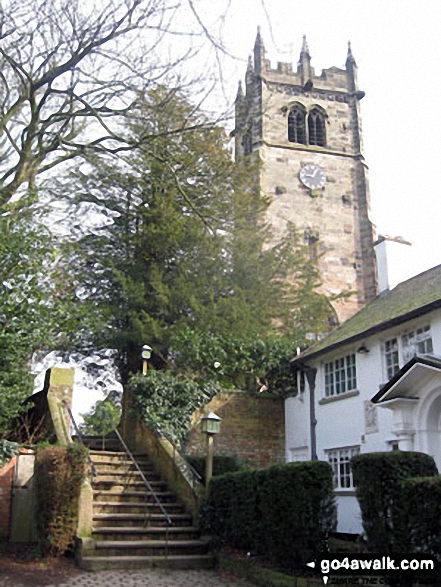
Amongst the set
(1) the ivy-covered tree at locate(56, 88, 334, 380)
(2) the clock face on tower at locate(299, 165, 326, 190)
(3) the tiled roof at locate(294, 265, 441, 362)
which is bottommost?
(3) the tiled roof at locate(294, 265, 441, 362)

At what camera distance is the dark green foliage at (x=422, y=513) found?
7129 millimetres

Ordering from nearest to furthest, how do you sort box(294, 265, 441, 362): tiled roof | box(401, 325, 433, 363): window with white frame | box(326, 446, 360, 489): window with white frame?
box(401, 325, 433, 363): window with white frame → box(294, 265, 441, 362): tiled roof → box(326, 446, 360, 489): window with white frame

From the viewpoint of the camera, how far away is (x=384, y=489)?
26.8 feet

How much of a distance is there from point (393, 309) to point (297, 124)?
2470 centimetres

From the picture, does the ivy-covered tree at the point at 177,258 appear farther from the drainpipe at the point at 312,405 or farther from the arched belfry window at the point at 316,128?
the arched belfry window at the point at 316,128

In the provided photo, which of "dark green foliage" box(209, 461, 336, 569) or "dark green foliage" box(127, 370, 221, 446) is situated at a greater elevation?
"dark green foliage" box(127, 370, 221, 446)

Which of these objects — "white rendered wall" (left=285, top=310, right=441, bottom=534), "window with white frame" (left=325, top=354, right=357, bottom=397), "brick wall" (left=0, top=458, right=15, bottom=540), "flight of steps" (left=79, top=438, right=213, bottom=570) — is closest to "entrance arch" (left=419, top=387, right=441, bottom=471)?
"white rendered wall" (left=285, top=310, right=441, bottom=534)

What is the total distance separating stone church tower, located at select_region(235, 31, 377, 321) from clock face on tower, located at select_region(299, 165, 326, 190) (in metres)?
0.06

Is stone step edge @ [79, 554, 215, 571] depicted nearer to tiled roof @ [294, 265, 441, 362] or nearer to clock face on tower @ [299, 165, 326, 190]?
tiled roof @ [294, 265, 441, 362]

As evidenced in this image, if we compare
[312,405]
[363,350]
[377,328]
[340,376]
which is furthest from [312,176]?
[377,328]

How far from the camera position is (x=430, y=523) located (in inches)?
283

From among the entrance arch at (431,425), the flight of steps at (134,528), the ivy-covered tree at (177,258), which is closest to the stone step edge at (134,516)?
the flight of steps at (134,528)

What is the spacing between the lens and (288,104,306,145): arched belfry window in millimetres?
37625

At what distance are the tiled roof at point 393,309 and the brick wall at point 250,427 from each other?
177cm
